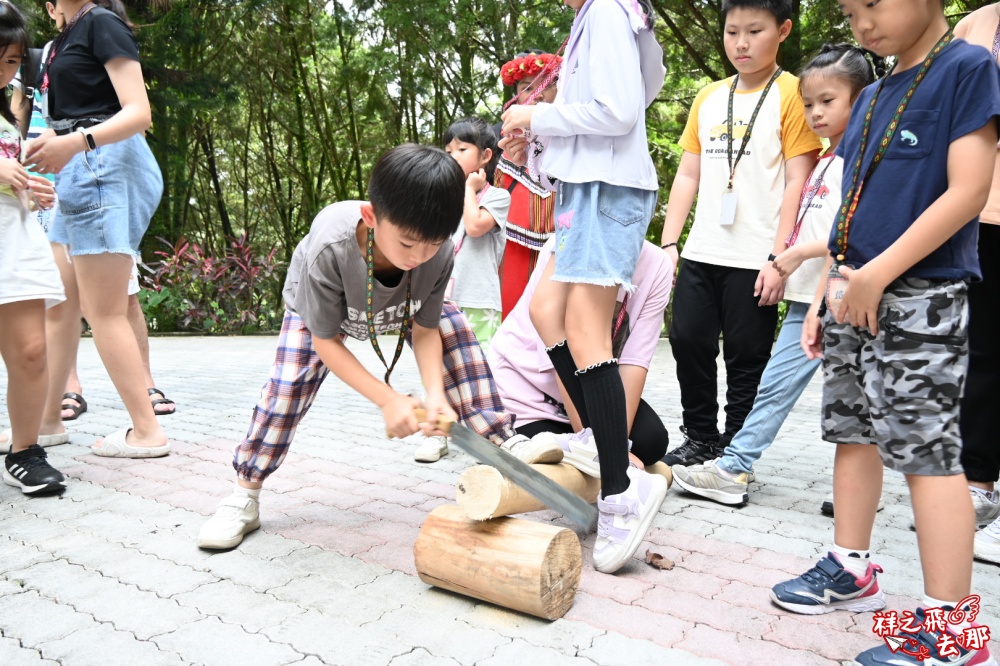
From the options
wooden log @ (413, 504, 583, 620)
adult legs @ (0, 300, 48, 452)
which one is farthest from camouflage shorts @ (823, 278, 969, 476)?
adult legs @ (0, 300, 48, 452)

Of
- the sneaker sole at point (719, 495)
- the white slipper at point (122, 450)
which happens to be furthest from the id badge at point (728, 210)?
the white slipper at point (122, 450)

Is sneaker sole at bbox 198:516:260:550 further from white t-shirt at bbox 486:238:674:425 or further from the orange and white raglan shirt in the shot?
the orange and white raglan shirt

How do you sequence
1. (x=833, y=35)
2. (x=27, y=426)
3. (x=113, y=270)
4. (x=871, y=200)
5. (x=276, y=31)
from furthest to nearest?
(x=276, y=31) → (x=833, y=35) → (x=113, y=270) → (x=27, y=426) → (x=871, y=200)

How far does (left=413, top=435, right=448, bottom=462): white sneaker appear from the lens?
3.77 meters

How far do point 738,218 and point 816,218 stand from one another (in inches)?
14.2

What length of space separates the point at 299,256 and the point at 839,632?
1.86 metres

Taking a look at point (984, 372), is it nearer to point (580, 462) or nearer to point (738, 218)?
point (738, 218)

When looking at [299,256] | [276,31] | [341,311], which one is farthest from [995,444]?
[276,31]

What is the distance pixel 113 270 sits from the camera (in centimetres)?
348

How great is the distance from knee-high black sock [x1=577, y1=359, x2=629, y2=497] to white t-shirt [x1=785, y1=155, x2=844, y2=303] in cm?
102

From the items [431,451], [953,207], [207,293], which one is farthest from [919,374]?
[207,293]

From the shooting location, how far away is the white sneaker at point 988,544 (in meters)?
2.49

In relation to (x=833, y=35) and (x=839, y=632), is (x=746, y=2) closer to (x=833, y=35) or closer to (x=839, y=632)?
(x=839, y=632)

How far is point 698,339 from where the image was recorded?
11.1 feet
